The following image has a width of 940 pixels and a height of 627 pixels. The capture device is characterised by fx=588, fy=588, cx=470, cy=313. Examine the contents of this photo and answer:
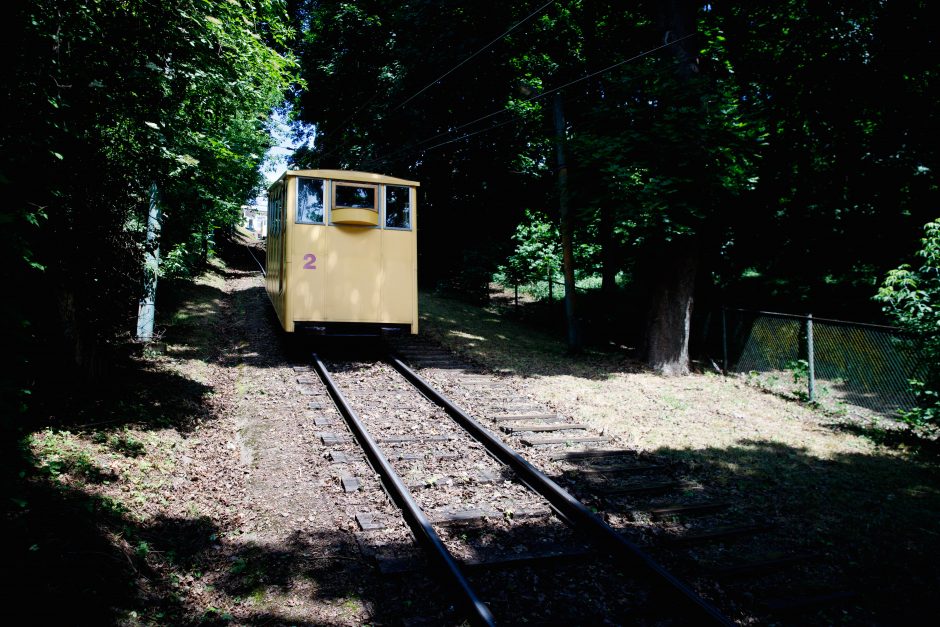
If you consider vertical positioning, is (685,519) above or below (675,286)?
below

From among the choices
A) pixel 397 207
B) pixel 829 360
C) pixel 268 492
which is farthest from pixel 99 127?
pixel 829 360

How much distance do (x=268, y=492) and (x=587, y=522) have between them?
3115mm

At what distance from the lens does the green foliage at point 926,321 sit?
766 centimetres

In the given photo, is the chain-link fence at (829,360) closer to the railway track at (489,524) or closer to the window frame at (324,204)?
the railway track at (489,524)

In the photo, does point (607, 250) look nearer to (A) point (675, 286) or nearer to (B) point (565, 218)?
(B) point (565, 218)

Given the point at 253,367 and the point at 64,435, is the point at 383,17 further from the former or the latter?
the point at 64,435

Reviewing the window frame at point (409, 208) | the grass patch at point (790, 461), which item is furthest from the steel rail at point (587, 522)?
the window frame at point (409, 208)

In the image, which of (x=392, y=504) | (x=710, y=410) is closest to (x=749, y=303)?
(x=710, y=410)

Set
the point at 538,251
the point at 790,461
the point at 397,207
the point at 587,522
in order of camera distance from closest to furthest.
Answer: the point at 587,522
the point at 790,461
the point at 397,207
the point at 538,251

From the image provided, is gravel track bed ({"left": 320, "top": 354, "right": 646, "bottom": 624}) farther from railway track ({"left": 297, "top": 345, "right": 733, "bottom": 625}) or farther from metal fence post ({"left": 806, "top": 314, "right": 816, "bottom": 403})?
metal fence post ({"left": 806, "top": 314, "right": 816, "bottom": 403})

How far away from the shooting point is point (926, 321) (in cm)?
789

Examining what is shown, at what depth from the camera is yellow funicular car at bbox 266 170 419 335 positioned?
431 inches

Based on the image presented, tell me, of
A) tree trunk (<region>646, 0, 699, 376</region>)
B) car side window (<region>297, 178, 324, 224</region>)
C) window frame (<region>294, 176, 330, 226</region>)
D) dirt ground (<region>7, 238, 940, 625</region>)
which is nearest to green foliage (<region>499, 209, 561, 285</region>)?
tree trunk (<region>646, 0, 699, 376</region>)

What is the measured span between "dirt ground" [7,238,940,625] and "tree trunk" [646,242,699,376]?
1249mm
